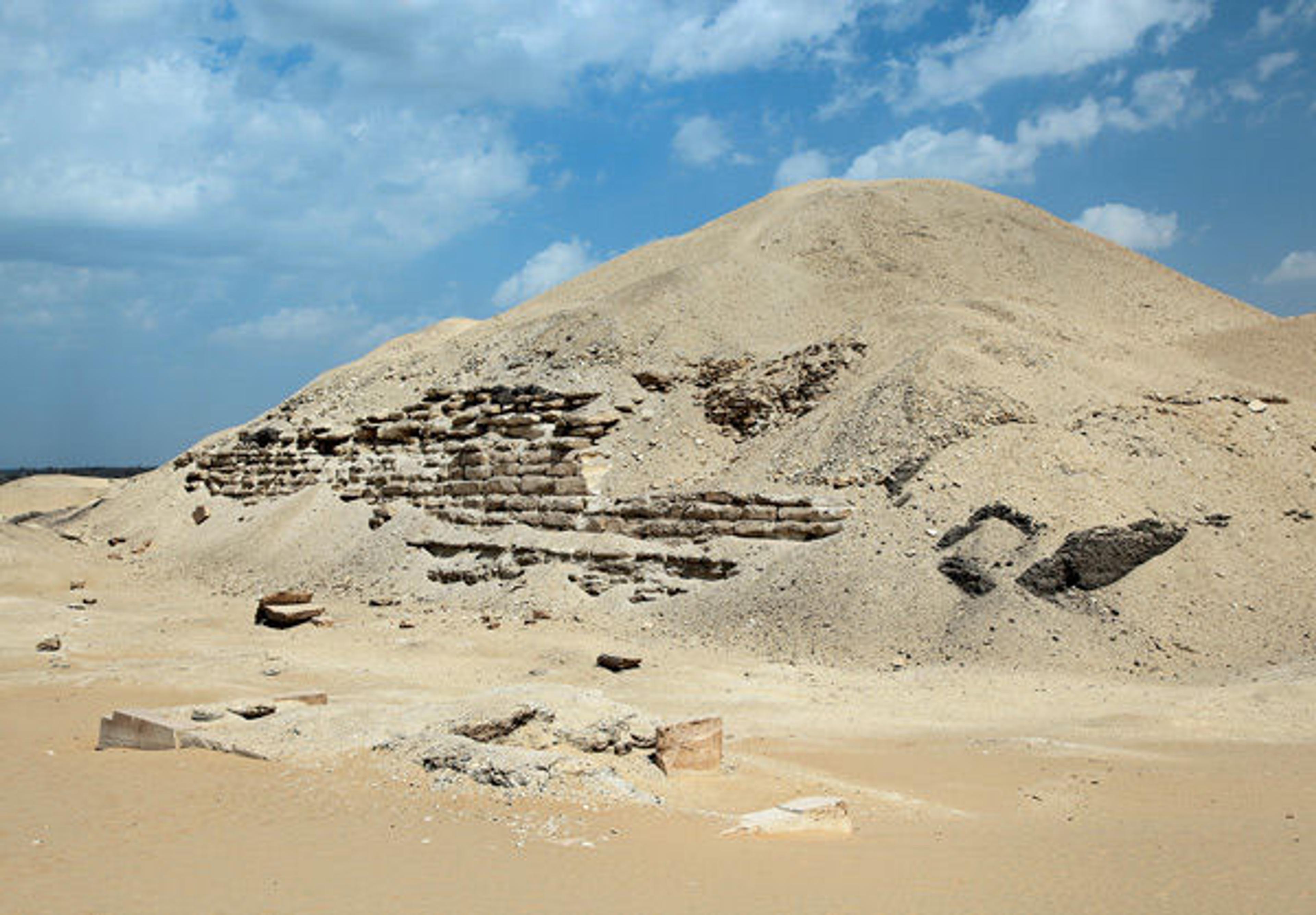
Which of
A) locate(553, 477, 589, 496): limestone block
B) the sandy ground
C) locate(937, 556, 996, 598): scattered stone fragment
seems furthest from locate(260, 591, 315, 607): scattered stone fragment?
locate(937, 556, 996, 598): scattered stone fragment

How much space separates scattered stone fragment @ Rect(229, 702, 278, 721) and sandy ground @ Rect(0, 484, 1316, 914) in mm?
736

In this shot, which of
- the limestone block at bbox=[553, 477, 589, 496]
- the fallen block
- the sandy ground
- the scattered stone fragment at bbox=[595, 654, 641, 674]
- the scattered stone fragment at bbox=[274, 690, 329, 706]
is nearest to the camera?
the sandy ground

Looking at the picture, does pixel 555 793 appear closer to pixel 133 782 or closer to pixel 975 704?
pixel 133 782

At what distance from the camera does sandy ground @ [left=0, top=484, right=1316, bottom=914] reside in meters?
4.08

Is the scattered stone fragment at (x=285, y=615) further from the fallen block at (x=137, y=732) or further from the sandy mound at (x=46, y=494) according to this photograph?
the sandy mound at (x=46, y=494)

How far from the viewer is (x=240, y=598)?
1672 centimetres

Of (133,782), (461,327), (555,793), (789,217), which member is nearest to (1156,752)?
(555,793)

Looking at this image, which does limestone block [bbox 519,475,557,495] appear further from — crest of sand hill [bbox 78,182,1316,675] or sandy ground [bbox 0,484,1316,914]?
sandy ground [bbox 0,484,1316,914]

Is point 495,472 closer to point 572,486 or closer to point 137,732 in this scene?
point 572,486

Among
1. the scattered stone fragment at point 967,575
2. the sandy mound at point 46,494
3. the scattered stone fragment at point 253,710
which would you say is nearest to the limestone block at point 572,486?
the scattered stone fragment at point 967,575

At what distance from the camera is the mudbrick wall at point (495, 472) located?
531 inches

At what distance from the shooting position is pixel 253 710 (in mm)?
6574

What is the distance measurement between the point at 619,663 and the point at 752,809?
5.13 metres

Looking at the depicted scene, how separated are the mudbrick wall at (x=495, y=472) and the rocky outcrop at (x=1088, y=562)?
2586mm
